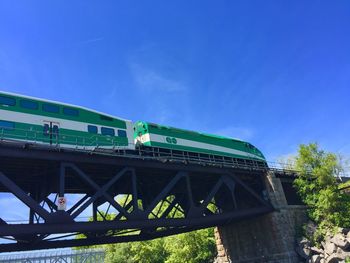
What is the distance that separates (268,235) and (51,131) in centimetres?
2386

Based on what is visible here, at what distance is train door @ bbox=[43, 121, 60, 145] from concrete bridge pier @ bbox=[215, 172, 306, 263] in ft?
74.2

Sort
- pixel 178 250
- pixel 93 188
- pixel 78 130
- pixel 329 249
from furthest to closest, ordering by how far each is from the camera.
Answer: pixel 178 250 < pixel 329 249 < pixel 78 130 < pixel 93 188

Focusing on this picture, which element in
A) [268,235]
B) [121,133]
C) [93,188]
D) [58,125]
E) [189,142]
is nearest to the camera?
[93,188]

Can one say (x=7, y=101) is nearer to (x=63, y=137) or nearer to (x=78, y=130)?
(x=63, y=137)

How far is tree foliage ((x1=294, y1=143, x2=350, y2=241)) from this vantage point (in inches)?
1357

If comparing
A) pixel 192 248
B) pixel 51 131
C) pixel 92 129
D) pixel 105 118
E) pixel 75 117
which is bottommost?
pixel 192 248

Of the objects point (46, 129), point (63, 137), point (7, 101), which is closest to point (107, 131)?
point (63, 137)

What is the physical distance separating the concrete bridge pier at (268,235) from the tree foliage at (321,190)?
1.76 meters

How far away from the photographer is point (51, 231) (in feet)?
59.5

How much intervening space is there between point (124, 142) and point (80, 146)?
4.68 meters

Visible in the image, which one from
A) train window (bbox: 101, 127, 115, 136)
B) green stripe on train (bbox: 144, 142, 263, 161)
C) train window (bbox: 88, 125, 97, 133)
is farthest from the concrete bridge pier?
train window (bbox: 88, 125, 97, 133)

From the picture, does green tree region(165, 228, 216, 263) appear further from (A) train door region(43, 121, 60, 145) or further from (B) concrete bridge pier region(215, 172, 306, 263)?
(A) train door region(43, 121, 60, 145)

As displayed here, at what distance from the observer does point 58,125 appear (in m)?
24.7

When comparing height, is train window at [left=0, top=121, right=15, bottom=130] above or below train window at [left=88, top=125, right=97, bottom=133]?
below
